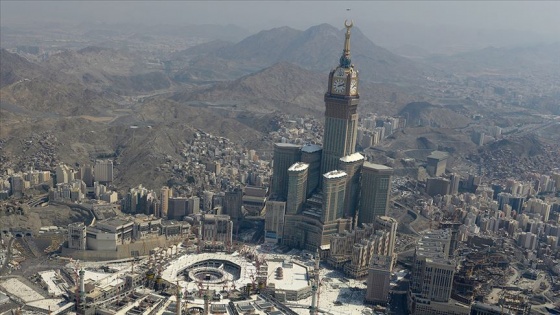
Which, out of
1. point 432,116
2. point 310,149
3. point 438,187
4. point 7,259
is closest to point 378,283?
point 310,149

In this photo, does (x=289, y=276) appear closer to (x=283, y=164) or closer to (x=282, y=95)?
(x=283, y=164)

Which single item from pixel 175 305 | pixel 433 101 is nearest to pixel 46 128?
pixel 175 305

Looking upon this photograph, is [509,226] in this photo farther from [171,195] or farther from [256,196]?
[171,195]

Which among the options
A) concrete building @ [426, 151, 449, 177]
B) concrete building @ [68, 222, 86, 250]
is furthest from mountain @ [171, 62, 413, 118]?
concrete building @ [68, 222, 86, 250]

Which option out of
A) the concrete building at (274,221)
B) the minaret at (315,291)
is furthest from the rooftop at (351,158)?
the minaret at (315,291)

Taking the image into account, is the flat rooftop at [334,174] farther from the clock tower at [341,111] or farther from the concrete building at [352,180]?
the clock tower at [341,111]

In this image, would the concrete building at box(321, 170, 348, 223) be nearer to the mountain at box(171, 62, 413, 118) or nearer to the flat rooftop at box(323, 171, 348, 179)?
the flat rooftop at box(323, 171, 348, 179)
